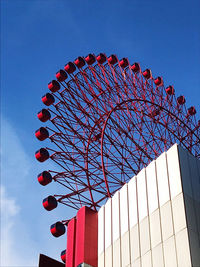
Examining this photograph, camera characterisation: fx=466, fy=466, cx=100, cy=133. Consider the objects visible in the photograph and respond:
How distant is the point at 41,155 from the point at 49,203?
2.67m

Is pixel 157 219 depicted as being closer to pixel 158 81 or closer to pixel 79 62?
pixel 79 62

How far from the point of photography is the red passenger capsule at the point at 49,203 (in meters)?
19.9

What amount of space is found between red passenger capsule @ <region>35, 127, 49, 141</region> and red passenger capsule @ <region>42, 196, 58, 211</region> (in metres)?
3.30

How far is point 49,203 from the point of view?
19.9 m

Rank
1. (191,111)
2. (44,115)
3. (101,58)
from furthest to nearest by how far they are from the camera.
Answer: (191,111)
(101,58)
(44,115)

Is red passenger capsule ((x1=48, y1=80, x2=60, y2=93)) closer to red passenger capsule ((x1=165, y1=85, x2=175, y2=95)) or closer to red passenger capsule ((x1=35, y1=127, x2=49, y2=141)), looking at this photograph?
red passenger capsule ((x1=35, y1=127, x2=49, y2=141))

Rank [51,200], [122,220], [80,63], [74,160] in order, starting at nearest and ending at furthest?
1. [122,220]
2. [51,200]
3. [74,160]
4. [80,63]

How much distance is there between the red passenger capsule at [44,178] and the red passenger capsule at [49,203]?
1.12m

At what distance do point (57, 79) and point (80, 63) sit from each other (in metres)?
2.17

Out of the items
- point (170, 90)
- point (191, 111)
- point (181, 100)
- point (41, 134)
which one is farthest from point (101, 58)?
point (41, 134)

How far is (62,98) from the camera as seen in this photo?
76.1ft

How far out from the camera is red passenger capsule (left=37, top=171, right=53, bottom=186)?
20906 mm

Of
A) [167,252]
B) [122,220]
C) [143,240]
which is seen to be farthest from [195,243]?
[122,220]

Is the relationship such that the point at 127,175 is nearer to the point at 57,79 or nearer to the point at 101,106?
the point at 101,106
